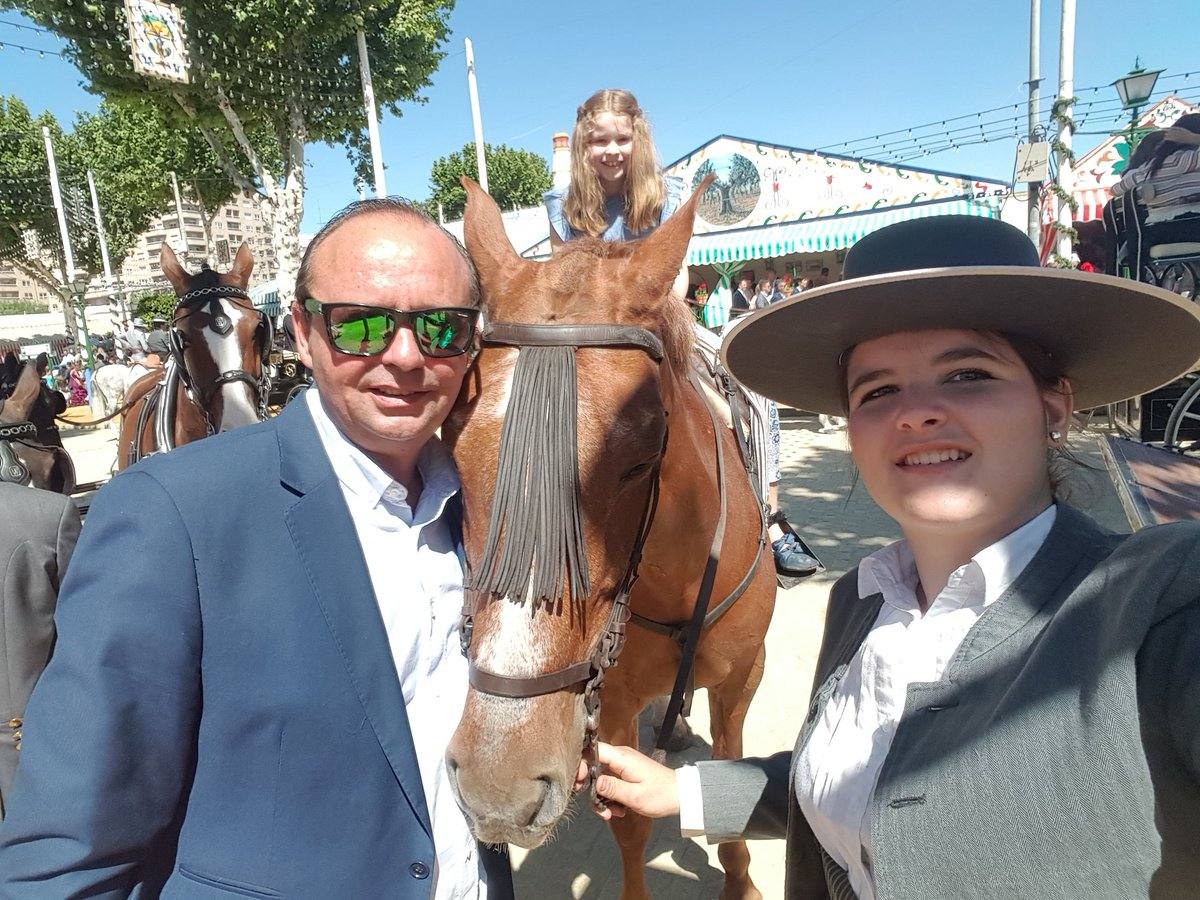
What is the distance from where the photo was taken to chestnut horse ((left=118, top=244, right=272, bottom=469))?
178 inches

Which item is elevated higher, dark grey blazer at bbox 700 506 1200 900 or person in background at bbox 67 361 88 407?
person in background at bbox 67 361 88 407

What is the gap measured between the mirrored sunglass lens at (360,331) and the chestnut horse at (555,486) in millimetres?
256

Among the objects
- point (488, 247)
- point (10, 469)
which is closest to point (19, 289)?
point (10, 469)

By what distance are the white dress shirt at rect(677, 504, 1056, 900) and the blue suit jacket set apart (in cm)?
84

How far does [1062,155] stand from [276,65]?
17185mm

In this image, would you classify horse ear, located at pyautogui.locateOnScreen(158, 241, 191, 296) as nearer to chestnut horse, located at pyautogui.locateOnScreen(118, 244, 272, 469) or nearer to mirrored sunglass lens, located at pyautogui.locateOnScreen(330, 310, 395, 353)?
chestnut horse, located at pyautogui.locateOnScreen(118, 244, 272, 469)

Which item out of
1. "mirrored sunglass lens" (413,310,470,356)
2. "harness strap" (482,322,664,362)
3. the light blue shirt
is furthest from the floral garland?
"mirrored sunglass lens" (413,310,470,356)

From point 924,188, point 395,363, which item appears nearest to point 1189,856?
point 395,363

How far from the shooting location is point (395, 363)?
137cm

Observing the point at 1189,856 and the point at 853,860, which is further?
the point at 853,860

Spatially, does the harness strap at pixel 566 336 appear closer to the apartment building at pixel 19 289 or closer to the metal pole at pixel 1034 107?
the metal pole at pixel 1034 107

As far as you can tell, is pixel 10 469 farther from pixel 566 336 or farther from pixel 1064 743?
pixel 1064 743

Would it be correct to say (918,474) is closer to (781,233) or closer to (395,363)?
(395,363)

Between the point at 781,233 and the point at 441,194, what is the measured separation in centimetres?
4529
